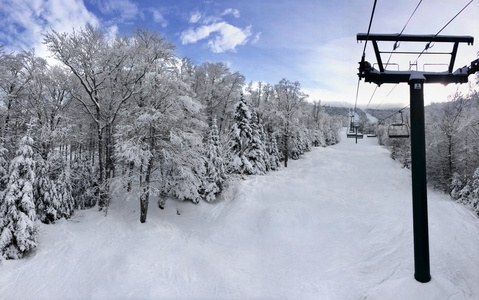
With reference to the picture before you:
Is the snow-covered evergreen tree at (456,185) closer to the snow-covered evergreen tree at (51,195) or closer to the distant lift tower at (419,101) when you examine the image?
the distant lift tower at (419,101)

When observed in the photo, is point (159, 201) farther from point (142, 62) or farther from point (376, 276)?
point (376, 276)

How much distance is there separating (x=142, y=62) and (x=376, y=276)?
59.6ft

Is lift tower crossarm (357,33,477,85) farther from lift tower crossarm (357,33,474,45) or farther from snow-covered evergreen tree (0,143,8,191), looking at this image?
snow-covered evergreen tree (0,143,8,191)

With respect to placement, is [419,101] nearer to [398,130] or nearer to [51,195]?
[398,130]

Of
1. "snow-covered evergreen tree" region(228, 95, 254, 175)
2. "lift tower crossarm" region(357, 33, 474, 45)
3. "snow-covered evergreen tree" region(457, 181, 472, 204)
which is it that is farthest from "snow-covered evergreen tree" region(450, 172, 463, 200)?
"snow-covered evergreen tree" region(228, 95, 254, 175)

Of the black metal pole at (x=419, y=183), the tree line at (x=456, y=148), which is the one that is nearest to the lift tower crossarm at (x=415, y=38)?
the black metal pole at (x=419, y=183)

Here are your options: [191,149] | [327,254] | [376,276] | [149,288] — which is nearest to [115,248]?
[149,288]

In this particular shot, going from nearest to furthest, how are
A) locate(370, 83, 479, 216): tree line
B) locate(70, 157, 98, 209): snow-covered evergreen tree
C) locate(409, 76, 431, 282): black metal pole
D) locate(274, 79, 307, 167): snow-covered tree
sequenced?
locate(409, 76, 431, 282): black metal pole → locate(70, 157, 98, 209): snow-covered evergreen tree → locate(370, 83, 479, 216): tree line → locate(274, 79, 307, 167): snow-covered tree

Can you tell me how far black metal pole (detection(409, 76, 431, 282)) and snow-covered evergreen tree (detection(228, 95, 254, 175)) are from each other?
16710 millimetres

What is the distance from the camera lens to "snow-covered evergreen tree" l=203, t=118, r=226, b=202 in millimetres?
19812

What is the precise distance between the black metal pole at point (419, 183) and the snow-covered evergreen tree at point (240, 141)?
16.7 m

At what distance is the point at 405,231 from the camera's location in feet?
42.9

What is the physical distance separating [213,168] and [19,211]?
12.0m

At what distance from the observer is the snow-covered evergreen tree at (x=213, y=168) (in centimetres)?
1981
